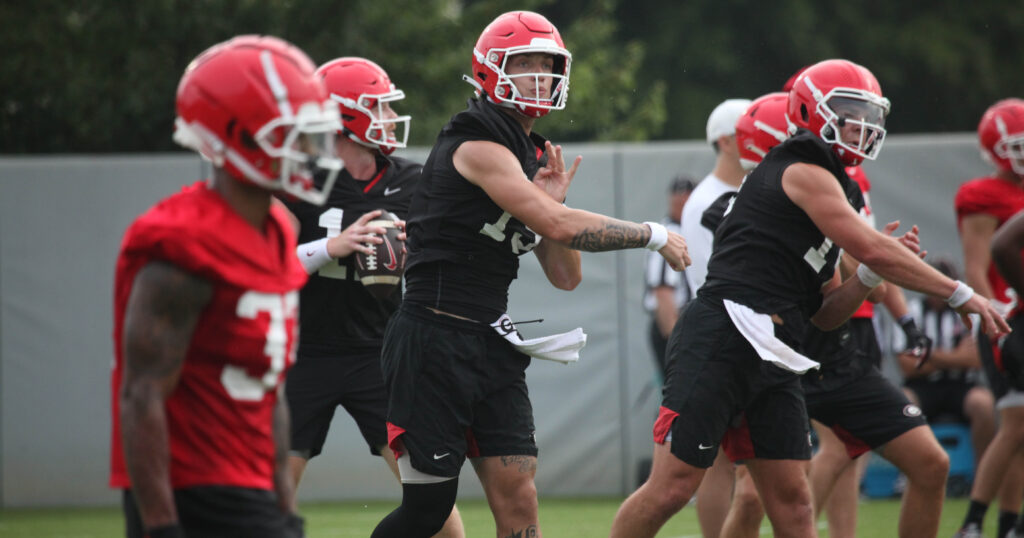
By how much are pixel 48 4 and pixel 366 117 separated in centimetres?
893

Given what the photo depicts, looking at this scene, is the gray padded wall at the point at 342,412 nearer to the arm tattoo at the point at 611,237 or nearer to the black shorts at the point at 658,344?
the black shorts at the point at 658,344

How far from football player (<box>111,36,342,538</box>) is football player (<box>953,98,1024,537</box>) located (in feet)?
16.0

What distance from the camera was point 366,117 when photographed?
16.7 feet

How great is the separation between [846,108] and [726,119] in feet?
5.17

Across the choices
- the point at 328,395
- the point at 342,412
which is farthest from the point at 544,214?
the point at 342,412

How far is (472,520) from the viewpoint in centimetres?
890

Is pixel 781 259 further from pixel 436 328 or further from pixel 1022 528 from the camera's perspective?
pixel 1022 528

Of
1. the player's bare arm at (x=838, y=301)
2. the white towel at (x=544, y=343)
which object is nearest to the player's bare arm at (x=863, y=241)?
the player's bare arm at (x=838, y=301)

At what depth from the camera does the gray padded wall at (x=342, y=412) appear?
397 inches

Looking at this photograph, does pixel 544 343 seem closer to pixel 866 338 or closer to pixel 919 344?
pixel 866 338

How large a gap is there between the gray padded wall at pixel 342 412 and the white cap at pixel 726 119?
13.3 feet

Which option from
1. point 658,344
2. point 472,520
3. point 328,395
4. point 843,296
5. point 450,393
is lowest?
point 472,520

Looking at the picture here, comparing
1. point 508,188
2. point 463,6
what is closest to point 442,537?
point 508,188

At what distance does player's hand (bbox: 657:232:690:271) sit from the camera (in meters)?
4.15
